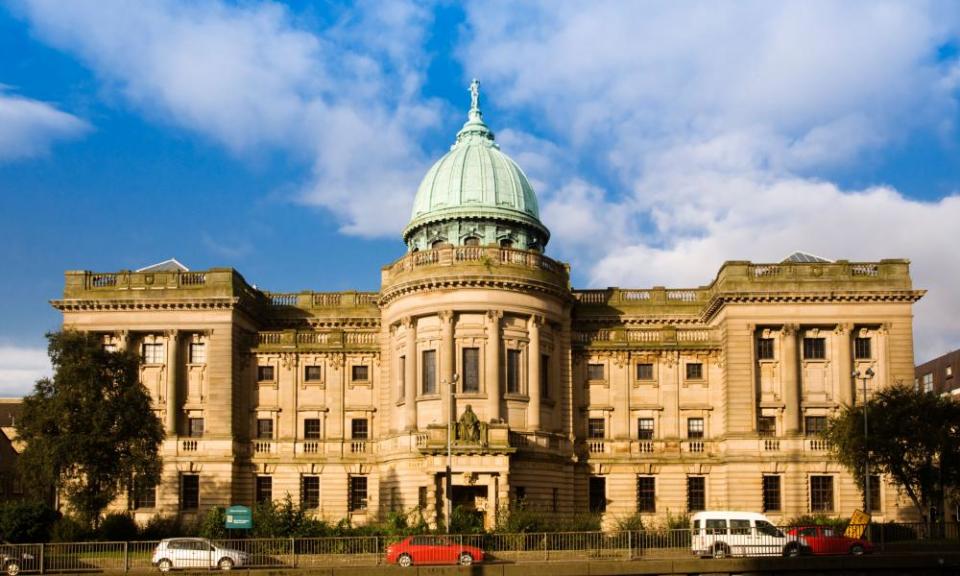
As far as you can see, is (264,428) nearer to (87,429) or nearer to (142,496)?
(142,496)

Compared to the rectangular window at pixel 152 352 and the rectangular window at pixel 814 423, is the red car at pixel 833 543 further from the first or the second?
the rectangular window at pixel 152 352

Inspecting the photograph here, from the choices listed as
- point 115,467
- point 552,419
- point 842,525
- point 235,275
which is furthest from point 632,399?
point 115,467

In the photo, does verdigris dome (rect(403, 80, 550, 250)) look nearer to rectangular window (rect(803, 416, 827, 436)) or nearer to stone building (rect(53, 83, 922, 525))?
stone building (rect(53, 83, 922, 525))

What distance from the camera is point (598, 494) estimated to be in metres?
69.7

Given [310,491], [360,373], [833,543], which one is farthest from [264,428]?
[833,543]

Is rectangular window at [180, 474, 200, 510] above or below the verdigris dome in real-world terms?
below

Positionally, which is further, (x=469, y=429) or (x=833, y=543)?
(x=469, y=429)

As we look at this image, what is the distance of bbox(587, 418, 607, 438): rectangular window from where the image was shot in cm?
7050

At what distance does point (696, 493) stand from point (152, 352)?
3358 centimetres

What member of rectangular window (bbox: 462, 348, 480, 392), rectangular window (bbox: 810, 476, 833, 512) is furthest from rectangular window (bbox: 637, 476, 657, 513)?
rectangular window (bbox: 462, 348, 480, 392)

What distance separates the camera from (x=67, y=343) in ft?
199

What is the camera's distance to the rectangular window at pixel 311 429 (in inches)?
2830

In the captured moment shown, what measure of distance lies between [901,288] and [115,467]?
44.6 m

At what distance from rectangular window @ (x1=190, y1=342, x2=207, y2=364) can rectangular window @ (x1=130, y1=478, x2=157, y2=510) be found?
25.8 ft
